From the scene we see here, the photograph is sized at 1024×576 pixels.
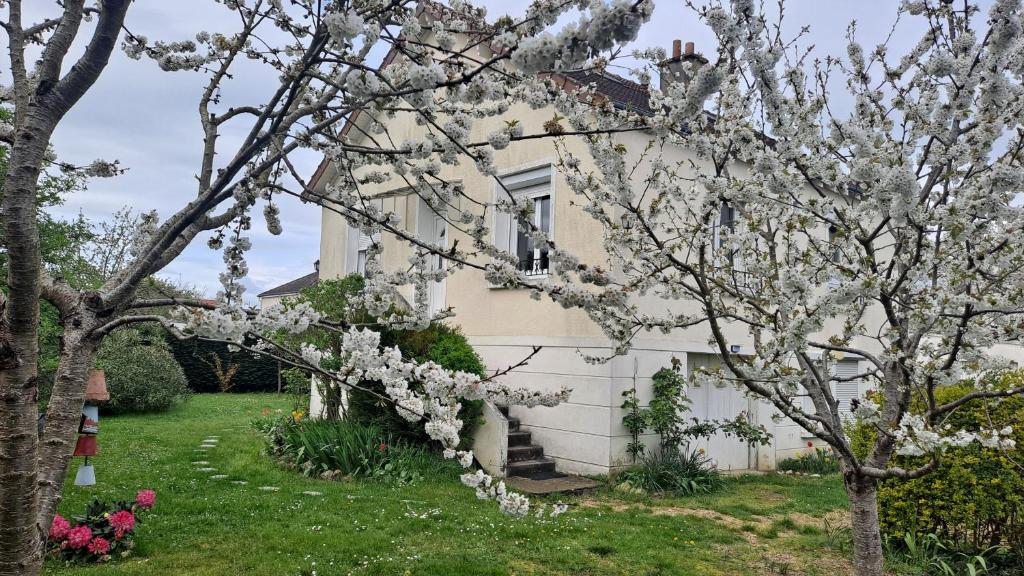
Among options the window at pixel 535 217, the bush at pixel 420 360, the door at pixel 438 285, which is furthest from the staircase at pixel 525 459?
the door at pixel 438 285

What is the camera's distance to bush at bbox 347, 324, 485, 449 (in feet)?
27.5

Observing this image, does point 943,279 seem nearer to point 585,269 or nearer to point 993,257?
point 993,257

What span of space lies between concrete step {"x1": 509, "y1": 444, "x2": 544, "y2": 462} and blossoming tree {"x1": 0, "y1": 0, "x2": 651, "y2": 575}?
5519 mm

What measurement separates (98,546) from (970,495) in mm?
6600

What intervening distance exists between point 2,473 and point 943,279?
4.90 meters

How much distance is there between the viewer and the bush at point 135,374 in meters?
14.3

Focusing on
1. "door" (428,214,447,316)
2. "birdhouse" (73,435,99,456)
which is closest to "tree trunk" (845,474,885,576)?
"birdhouse" (73,435,99,456)

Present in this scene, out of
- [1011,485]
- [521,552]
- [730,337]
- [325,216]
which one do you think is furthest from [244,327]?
[325,216]

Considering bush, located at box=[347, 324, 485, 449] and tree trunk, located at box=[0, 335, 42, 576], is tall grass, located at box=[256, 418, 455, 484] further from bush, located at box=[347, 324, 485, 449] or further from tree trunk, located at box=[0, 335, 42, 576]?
tree trunk, located at box=[0, 335, 42, 576]

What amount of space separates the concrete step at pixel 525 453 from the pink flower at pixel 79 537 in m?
4.81

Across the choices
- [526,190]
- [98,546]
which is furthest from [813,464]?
[98,546]

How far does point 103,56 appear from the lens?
2.17m

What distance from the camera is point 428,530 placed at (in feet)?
18.7

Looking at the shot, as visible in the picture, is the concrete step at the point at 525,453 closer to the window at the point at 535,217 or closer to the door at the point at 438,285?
the window at the point at 535,217
